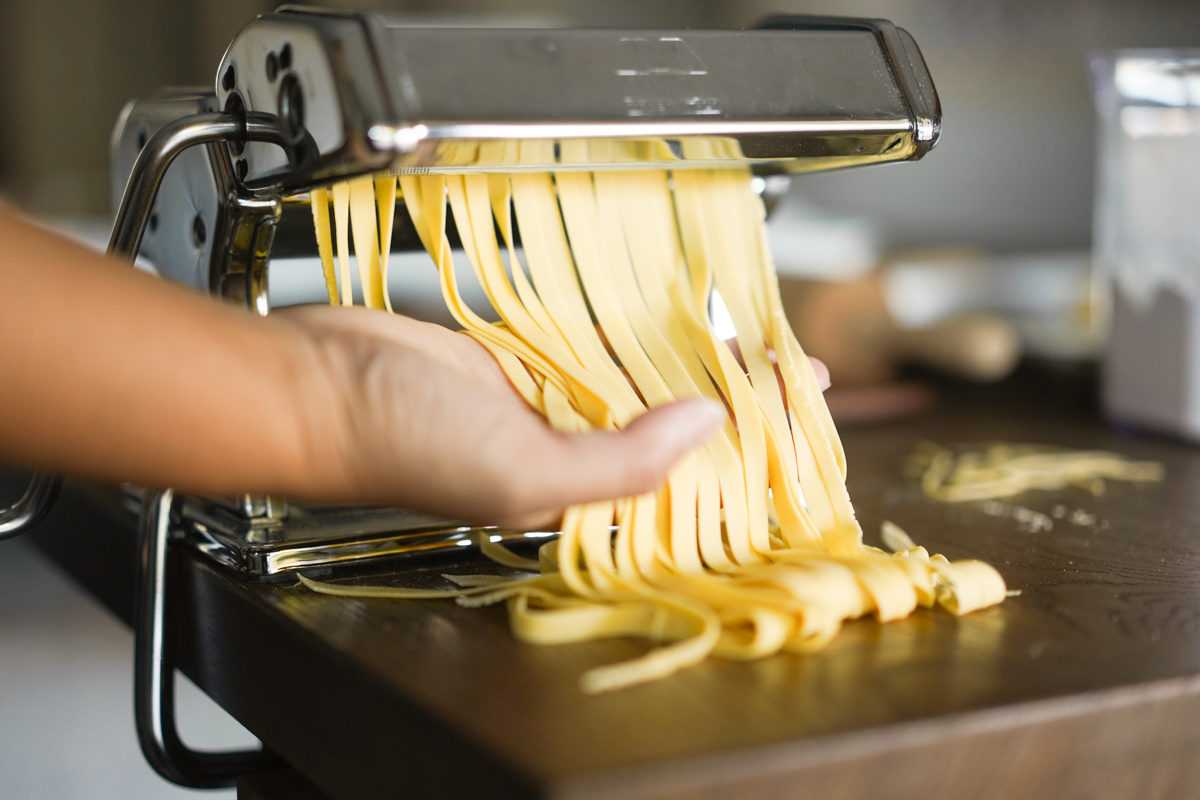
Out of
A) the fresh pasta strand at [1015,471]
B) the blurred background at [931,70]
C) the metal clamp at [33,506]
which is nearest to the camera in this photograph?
the metal clamp at [33,506]

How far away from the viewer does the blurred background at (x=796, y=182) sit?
49.5 inches

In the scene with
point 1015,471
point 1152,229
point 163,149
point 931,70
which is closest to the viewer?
point 163,149

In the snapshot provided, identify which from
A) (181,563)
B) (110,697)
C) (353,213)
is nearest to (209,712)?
(110,697)

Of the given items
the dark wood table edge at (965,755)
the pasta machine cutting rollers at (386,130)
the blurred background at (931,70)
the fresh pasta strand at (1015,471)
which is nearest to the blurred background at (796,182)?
the blurred background at (931,70)

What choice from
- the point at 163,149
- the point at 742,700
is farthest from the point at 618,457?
the point at 163,149

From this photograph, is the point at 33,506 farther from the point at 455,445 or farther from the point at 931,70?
the point at 931,70

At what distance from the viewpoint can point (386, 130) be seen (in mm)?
414

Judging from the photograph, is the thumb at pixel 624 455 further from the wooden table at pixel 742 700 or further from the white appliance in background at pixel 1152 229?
the white appliance in background at pixel 1152 229

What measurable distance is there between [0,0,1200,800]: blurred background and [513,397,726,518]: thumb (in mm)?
707

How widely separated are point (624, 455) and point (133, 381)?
0.18m

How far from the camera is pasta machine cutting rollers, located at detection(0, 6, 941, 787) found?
43 centimetres

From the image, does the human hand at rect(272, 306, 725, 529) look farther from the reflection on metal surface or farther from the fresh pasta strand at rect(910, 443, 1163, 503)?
the fresh pasta strand at rect(910, 443, 1163, 503)

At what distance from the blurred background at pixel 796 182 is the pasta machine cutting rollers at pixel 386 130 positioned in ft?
1.81

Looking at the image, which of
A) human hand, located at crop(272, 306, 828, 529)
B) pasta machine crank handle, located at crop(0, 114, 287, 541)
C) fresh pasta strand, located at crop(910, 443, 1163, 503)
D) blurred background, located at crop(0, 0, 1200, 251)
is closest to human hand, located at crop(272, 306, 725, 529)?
human hand, located at crop(272, 306, 828, 529)
